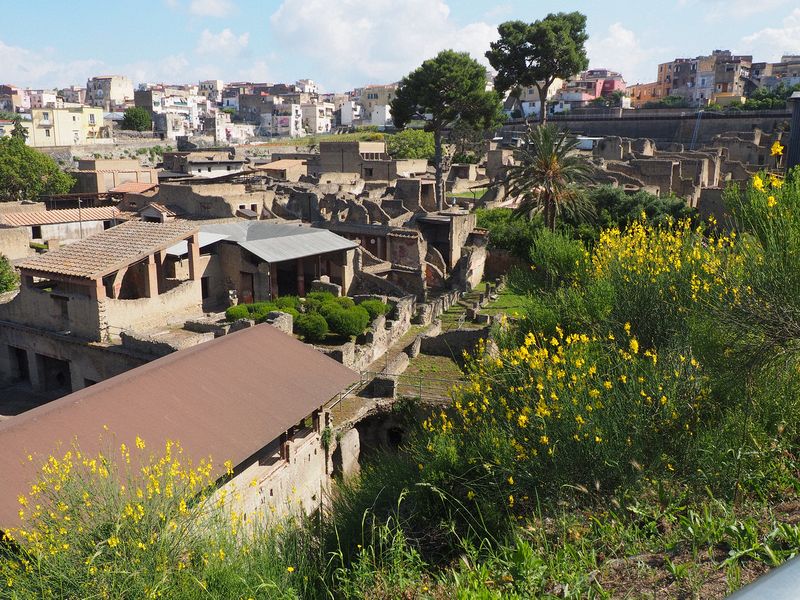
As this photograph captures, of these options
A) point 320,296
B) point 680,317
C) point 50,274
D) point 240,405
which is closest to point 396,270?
point 320,296

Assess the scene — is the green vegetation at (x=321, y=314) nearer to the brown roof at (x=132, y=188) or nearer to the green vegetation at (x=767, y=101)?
the brown roof at (x=132, y=188)

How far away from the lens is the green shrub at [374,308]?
23.0m

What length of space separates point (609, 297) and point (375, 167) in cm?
4108

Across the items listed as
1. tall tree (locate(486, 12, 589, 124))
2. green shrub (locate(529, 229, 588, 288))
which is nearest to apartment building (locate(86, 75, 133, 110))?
tall tree (locate(486, 12, 589, 124))

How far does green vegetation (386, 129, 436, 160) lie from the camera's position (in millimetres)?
59312

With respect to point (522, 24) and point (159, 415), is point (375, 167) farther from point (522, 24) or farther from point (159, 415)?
point (159, 415)

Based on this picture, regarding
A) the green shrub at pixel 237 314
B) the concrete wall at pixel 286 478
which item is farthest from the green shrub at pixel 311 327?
the concrete wall at pixel 286 478

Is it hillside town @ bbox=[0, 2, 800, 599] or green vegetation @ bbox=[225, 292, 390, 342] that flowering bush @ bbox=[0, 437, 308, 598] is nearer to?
hillside town @ bbox=[0, 2, 800, 599]

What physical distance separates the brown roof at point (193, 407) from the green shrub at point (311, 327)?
5.75 m

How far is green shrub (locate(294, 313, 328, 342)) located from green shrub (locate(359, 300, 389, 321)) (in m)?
2.23

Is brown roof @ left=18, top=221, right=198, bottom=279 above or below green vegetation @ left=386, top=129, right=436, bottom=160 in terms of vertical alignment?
below

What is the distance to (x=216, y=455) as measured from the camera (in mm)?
10656

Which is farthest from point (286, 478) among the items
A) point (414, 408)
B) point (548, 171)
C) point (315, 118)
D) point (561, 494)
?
point (315, 118)

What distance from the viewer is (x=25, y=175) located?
4359cm
